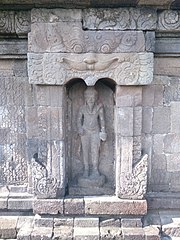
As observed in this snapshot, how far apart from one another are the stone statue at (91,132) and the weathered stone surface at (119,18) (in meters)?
0.90

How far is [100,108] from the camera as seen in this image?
15.9ft

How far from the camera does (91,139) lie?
492 cm

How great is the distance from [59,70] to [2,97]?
1033 millimetres

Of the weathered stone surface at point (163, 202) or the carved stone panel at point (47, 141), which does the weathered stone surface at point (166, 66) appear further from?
the weathered stone surface at point (163, 202)

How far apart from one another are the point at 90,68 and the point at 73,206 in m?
1.94

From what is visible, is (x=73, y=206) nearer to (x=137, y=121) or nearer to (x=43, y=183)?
(x=43, y=183)

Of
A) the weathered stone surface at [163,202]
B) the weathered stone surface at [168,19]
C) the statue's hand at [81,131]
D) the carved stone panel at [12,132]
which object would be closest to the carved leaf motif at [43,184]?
the carved stone panel at [12,132]

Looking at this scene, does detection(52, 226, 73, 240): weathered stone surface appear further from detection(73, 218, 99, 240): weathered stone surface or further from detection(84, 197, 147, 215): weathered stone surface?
detection(84, 197, 147, 215): weathered stone surface

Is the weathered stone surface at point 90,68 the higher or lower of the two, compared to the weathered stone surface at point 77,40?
lower

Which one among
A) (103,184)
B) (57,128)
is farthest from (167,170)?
(57,128)

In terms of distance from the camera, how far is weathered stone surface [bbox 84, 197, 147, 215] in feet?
15.6

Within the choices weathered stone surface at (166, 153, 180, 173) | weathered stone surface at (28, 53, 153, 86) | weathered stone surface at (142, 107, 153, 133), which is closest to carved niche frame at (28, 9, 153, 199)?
weathered stone surface at (28, 53, 153, 86)

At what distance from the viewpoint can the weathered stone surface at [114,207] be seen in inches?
187

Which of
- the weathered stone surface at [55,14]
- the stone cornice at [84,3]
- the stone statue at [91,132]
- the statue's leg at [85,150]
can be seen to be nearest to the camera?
the stone cornice at [84,3]
